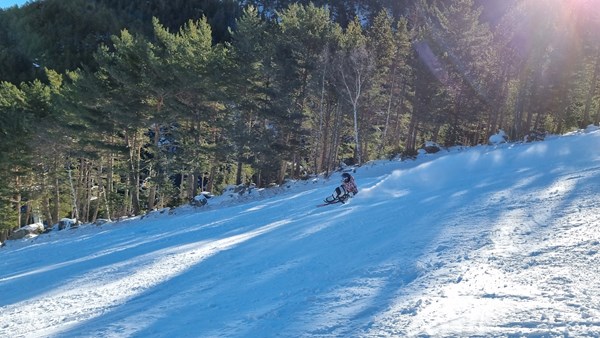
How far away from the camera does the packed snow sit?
13.7 feet

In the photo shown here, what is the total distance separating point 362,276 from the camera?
225 inches

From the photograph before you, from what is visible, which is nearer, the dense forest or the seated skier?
the seated skier

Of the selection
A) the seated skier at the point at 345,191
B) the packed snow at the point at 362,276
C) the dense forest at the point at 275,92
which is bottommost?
the packed snow at the point at 362,276

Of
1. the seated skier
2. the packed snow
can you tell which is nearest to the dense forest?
the seated skier

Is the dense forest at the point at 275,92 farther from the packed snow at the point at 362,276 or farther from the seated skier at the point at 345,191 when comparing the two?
the packed snow at the point at 362,276

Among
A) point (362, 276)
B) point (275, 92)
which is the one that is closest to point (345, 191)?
point (362, 276)

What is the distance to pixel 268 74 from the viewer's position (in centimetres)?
2627

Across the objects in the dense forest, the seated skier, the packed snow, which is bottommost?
the packed snow

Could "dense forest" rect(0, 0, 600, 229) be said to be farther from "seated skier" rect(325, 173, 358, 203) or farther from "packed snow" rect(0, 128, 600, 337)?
"packed snow" rect(0, 128, 600, 337)

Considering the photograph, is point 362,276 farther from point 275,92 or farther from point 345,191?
point 275,92

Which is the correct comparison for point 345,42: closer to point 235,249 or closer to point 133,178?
point 133,178

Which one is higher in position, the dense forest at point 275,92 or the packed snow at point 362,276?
the dense forest at point 275,92

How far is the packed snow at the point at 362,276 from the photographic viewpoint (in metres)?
4.18

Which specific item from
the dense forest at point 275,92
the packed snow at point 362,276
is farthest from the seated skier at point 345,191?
the dense forest at point 275,92
